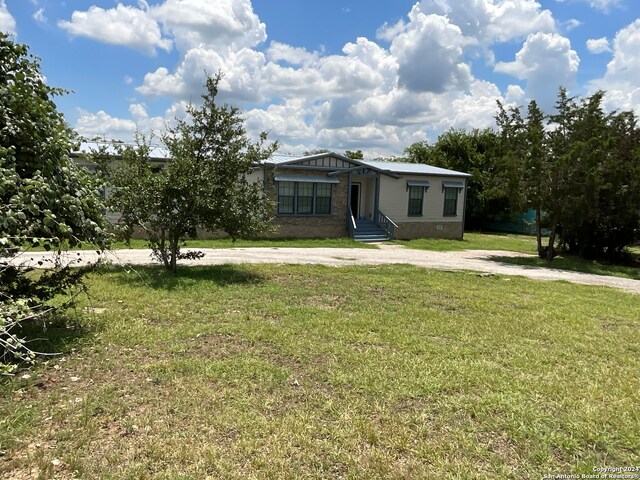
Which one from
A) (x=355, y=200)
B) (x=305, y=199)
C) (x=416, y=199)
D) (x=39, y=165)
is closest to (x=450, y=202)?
(x=416, y=199)

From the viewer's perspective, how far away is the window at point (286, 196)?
1975 centimetres

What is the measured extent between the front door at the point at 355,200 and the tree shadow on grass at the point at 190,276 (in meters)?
12.6

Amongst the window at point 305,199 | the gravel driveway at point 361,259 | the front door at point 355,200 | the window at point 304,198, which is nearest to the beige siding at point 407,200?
the front door at point 355,200

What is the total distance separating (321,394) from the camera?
12.5ft

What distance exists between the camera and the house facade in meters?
19.9

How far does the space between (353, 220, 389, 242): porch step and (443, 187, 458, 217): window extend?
4507mm

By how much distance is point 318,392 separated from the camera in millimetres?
3854

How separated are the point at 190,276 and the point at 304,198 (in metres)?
11.5

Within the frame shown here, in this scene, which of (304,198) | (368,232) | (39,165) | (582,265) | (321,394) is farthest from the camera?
(368,232)

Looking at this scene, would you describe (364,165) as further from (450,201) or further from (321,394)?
(321,394)

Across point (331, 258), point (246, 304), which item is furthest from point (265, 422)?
point (331, 258)

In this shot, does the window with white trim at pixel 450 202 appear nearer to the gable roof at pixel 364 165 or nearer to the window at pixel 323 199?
the gable roof at pixel 364 165

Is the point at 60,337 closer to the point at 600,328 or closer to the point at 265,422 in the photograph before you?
the point at 265,422

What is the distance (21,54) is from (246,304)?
4173 millimetres
